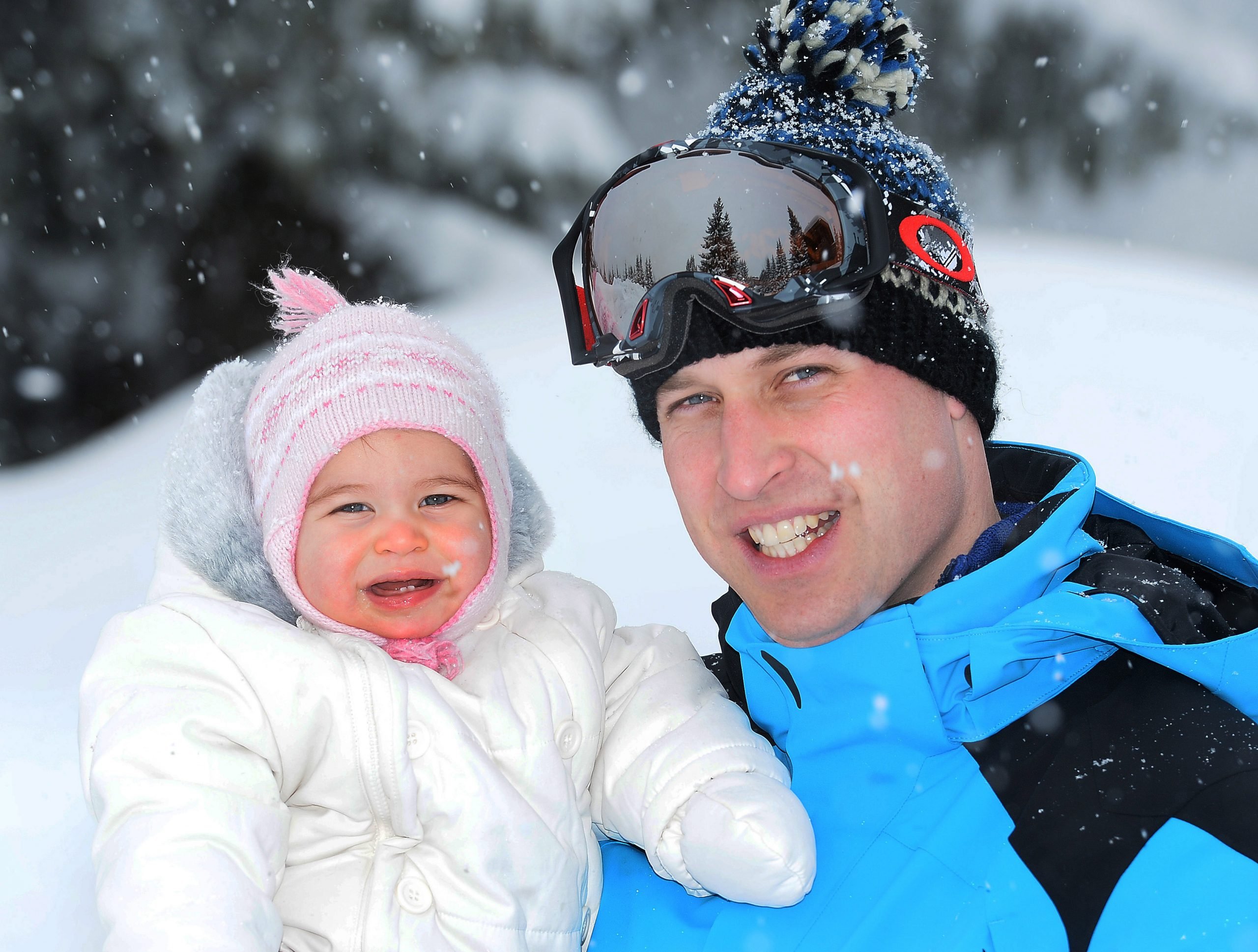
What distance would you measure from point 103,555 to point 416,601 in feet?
12.9

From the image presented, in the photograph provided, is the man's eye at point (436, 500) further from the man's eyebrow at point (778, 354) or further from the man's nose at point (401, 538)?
the man's eyebrow at point (778, 354)

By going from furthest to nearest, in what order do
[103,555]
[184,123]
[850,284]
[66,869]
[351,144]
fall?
[351,144] < [184,123] < [103,555] < [66,869] < [850,284]

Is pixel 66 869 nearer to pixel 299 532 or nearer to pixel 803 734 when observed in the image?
pixel 299 532

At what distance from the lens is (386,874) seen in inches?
65.8

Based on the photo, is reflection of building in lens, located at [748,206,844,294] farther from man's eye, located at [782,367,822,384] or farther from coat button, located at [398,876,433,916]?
coat button, located at [398,876,433,916]

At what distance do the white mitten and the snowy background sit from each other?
83.8 inches

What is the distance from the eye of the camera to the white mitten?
1.54 metres

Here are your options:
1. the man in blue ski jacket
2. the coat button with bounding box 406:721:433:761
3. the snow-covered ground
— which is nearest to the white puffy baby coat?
the coat button with bounding box 406:721:433:761

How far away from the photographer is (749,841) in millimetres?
1571

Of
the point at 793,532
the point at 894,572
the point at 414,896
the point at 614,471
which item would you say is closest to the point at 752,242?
the point at 793,532

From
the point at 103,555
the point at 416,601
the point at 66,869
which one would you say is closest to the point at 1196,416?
the point at 416,601

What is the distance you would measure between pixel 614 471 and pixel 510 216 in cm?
345

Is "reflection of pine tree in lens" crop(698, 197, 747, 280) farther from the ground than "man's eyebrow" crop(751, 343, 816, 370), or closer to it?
farther from the ground

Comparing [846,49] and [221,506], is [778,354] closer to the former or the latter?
[846,49]
